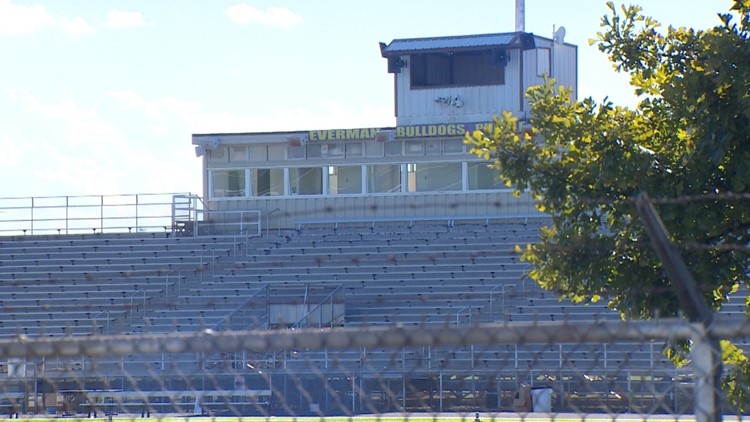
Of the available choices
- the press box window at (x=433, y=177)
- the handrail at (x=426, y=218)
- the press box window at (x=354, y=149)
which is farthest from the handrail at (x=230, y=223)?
the press box window at (x=433, y=177)

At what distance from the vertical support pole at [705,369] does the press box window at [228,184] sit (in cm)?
3303

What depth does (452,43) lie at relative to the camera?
35.2 m

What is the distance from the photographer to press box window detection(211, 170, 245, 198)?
36.6 meters

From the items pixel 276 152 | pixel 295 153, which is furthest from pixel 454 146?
pixel 276 152

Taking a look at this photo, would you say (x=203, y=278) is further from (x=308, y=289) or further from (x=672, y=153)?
(x=672, y=153)

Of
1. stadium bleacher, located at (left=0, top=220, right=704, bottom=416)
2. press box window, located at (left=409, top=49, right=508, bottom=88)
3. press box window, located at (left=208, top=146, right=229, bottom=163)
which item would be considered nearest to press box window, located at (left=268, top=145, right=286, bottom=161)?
press box window, located at (left=208, top=146, right=229, bottom=163)

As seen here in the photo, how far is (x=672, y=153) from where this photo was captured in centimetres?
941

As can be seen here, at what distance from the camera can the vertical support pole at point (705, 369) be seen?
154 inches

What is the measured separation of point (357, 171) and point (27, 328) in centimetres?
1415

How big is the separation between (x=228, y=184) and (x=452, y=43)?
28.1 feet

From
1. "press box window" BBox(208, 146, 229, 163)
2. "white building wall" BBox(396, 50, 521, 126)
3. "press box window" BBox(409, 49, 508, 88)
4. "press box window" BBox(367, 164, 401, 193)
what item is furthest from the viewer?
"press box window" BBox(208, 146, 229, 163)

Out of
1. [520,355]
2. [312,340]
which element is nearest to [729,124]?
[312,340]

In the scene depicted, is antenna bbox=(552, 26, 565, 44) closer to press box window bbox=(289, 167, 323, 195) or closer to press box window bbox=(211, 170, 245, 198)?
press box window bbox=(289, 167, 323, 195)

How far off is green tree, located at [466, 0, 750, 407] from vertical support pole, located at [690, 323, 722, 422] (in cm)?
443
